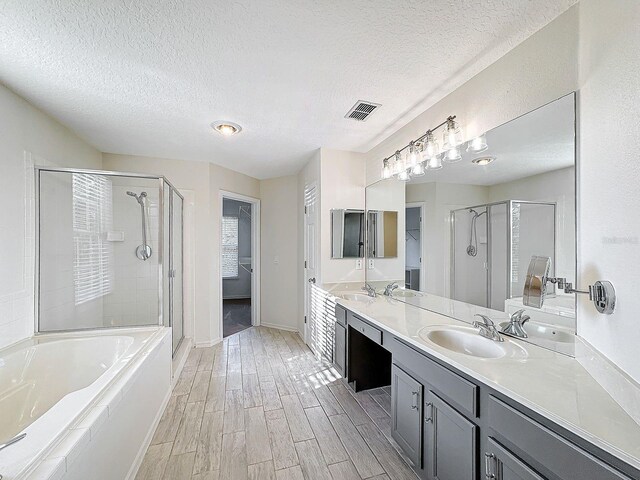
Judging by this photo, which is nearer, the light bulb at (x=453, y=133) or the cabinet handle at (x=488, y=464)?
the cabinet handle at (x=488, y=464)

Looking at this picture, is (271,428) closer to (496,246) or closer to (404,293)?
(404,293)

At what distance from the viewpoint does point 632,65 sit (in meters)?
0.89

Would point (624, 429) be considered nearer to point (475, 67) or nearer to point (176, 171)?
point (475, 67)

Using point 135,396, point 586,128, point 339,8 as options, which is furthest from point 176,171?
point 586,128

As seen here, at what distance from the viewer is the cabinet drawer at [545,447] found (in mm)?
773

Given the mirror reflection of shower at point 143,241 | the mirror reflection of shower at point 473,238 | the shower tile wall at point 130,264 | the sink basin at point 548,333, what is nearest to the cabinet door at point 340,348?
the mirror reflection of shower at point 473,238

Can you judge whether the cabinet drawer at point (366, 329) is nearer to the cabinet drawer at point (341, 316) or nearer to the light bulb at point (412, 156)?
the cabinet drawer at point (341, 316)

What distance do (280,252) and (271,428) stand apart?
101 inches

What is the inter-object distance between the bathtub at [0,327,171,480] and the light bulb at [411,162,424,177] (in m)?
2.39

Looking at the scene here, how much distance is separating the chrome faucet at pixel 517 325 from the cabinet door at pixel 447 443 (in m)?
0.56

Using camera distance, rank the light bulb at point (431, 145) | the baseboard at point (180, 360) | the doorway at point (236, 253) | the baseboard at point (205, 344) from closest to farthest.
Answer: the light bulb at point (431, 145) < the baseboard at point (180, 360) < the baseboard at point (205, 344) < the doorway at point (236, 253)

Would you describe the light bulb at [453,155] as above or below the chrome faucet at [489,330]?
above

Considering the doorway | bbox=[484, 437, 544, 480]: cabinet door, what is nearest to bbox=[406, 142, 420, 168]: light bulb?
bbox=[484, 437, 544, 480]: cabinet door

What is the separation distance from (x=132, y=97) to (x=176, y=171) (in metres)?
1.54
